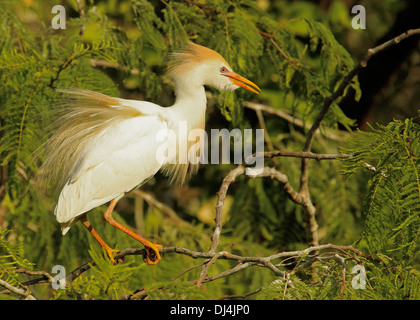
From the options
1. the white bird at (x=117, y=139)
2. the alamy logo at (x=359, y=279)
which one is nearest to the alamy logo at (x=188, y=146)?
the white bird at (x=117, y=139)

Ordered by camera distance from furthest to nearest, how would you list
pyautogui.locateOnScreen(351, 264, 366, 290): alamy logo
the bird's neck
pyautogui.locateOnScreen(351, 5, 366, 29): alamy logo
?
pyautogui.locateOnScreen(351, 5, 366, 29): alamy logo < the bird's neck < pyautogui.locateOnScreen(351, 264, 366, 290): alamy logo

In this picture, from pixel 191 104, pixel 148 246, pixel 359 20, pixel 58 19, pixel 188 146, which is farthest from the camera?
pixel 359 20

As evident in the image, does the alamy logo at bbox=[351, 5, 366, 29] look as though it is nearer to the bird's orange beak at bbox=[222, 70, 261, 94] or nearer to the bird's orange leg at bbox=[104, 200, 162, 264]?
the bird's orange beak at bbox=[222, 70, 261, 94]

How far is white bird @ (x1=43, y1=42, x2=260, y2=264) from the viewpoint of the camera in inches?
95.7

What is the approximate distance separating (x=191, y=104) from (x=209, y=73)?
185 millimetres

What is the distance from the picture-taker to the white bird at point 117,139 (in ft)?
7.98

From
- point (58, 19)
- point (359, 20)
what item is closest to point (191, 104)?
point (58, 19)

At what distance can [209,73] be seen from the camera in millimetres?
2645

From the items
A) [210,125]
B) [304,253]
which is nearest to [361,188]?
[210,125]

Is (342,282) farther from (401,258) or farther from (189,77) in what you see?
(189,77)

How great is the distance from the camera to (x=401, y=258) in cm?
185

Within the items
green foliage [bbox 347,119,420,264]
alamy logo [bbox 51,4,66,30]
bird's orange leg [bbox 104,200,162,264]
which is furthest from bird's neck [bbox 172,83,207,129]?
green foliage [bbox 347,119,420,264]

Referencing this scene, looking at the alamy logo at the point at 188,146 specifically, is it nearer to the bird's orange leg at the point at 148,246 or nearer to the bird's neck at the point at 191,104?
the bird's neck at the point at 191,104
